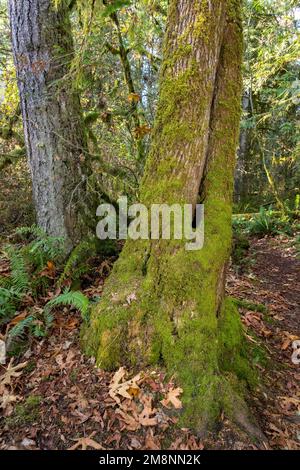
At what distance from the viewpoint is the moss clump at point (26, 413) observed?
2.50 meters

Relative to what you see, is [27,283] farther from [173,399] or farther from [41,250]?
[173,399]

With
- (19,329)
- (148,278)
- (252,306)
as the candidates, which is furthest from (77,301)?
(252,306)

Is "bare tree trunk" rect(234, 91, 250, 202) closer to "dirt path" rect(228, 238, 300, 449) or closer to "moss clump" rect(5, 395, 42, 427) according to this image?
"dirt path" rect(228, 238, 300, 449)

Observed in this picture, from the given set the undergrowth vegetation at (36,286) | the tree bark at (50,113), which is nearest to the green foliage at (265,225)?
the tree bark at (50,113)

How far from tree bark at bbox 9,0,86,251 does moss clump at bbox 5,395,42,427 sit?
79.5 inches

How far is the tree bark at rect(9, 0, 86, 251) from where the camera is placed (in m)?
3.96

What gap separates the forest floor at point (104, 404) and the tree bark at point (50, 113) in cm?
137

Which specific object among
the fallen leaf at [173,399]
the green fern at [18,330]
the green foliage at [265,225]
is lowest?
the fallen leaf at [173,399]

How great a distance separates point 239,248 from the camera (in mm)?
6738

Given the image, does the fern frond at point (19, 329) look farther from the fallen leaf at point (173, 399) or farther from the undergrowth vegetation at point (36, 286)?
the fallen leaf at point (173, 399)

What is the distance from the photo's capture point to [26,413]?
2.57 m

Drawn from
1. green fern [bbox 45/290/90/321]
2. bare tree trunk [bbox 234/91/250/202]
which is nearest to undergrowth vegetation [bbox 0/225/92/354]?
green fern [bbox 45/290/90/321]

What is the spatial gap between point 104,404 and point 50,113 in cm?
332

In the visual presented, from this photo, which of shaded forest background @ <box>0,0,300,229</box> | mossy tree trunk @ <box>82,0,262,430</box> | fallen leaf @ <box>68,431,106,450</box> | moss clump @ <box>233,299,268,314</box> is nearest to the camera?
fallen leaf @ <box>68,431,106,450</box>
